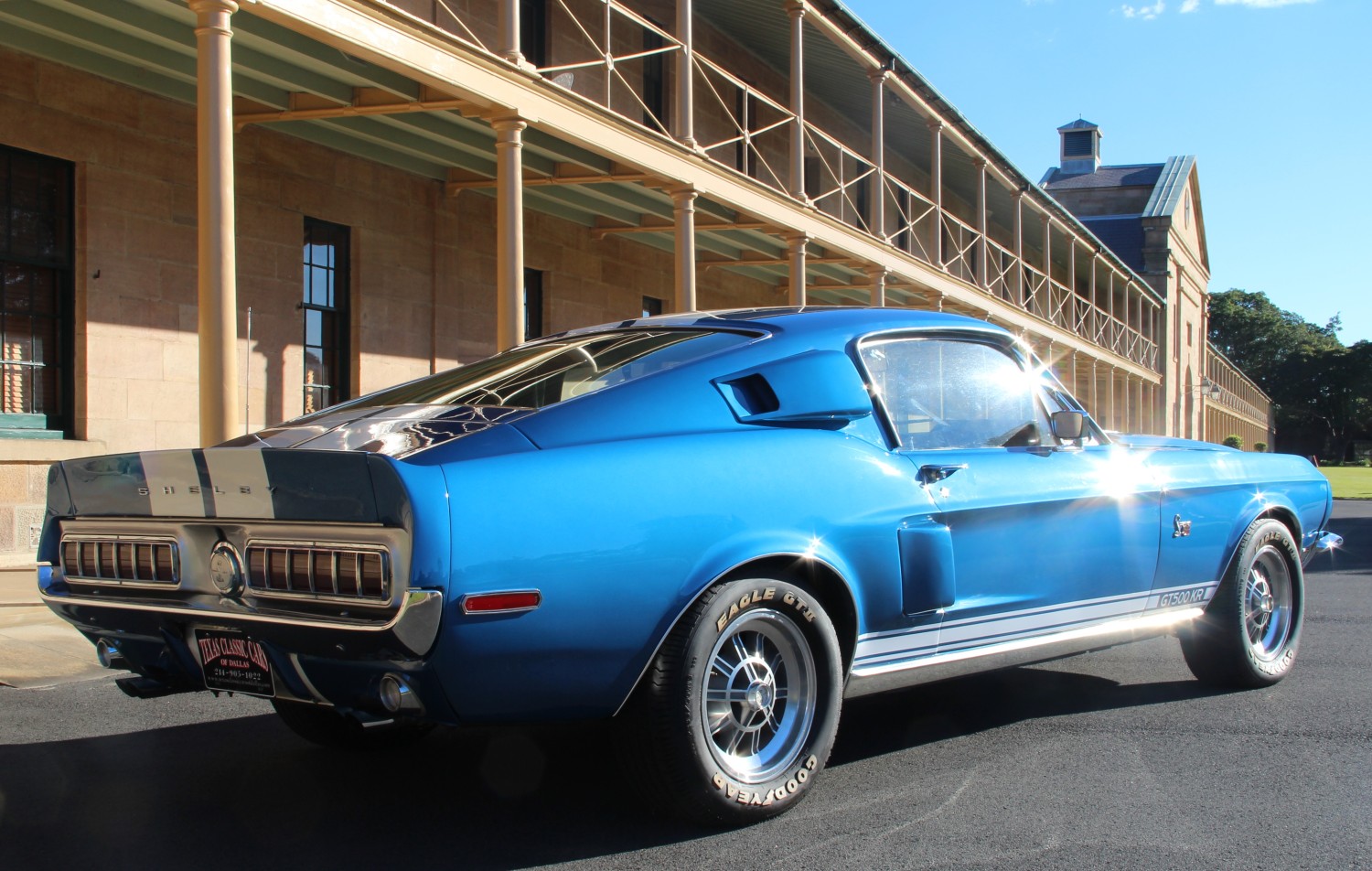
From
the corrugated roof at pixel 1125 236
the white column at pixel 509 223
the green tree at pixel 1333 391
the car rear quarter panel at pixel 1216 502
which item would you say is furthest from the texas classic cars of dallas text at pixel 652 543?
the green tree at pixel 1333 391

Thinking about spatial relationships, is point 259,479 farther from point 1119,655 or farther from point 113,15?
point 113,15

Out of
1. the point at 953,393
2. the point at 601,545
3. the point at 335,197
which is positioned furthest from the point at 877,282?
the point at 601,545

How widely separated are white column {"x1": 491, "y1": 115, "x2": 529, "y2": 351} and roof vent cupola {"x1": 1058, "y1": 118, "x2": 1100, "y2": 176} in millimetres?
52080

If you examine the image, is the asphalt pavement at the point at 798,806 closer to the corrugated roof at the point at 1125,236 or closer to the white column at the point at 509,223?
the white column at the point at 509,223

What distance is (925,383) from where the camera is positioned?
433 centimetres

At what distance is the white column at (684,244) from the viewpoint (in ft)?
38.1

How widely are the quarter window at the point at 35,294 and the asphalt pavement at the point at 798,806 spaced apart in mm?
4431

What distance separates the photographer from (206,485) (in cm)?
319

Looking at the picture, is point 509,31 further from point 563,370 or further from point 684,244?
point 563,370

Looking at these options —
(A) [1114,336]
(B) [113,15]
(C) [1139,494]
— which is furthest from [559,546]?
(A) [1114,336]

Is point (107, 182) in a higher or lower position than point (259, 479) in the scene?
higher

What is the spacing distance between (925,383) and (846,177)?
1799 centimetres

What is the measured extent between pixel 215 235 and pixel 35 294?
314 cm

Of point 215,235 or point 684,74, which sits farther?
point 684,74
